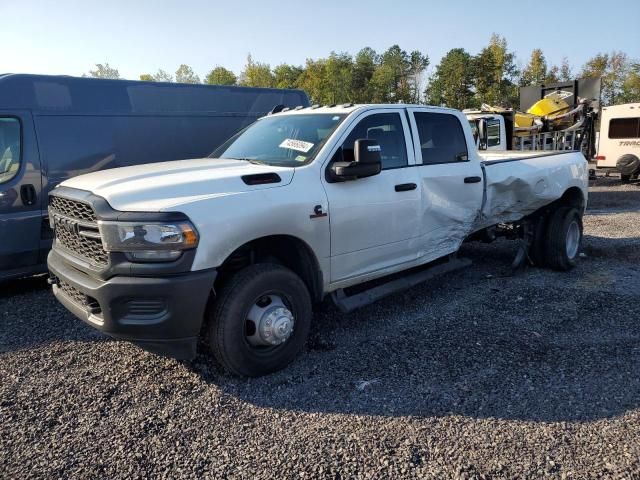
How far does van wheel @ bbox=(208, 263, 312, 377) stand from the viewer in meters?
3.46

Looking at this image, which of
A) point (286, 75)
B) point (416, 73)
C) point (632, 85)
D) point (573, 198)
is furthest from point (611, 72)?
point (573, 198)

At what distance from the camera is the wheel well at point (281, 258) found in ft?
12.2

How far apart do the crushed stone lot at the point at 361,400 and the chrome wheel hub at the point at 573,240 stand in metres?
1.44

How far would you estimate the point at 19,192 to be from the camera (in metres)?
5.65

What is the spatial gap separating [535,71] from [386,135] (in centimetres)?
5034

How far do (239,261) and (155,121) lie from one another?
158 inches

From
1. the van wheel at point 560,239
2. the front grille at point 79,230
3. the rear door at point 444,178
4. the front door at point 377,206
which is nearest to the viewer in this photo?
the front grille at point 79,230

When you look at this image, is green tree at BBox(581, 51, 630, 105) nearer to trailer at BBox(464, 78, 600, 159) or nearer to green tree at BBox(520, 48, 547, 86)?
green tree at BBox(520, 48, 547, 86)

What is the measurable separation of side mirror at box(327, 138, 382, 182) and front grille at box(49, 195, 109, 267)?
5.72ft

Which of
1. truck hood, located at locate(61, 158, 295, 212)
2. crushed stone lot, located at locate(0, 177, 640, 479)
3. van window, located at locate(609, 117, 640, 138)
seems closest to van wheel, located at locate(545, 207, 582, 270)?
crushed stone lot, located at locate(0, 177, 640, 479)

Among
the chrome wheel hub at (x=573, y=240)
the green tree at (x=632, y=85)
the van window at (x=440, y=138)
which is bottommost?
the chrome wheel hub at (x=573, y=240)

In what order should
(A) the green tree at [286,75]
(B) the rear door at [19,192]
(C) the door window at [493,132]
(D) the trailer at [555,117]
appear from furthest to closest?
(A) the green tree at [286,75] < (D) the trailer at [555,117] < (C) the door window at [493,132] < (B) the rear door at [19,192]

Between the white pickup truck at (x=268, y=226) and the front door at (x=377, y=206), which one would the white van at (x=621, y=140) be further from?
the front door at (x=377, y=206)

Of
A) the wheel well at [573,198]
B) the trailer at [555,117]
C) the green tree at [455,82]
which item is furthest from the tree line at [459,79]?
the wheel well at [573,198]
